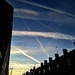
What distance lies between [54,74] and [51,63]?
3.53m

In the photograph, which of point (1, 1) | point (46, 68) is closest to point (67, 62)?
point (46, 68)

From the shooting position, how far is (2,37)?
18.2m

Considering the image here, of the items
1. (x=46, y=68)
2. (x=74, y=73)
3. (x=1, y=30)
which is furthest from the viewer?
(x=46, y=68)

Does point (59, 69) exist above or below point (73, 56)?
below

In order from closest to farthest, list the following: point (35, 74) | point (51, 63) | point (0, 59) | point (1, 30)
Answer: point (1, 30) < point (0, 59) < point (51, 63) < point (35, 74)

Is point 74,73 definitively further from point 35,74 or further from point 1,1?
point 35,74

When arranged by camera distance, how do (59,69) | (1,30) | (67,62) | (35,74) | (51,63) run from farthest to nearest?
1. (35,74)
2. (51,63)
3. (59,69)
4. (67,62)
5. (1,30)

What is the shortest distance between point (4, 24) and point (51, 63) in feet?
70.6

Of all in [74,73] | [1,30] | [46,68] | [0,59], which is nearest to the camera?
[1,30]

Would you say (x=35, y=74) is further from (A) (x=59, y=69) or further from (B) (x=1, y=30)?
(B) (x=1, y=30)

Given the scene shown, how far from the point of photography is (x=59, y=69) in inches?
1246

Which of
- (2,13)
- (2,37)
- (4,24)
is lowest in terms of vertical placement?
(2,37)

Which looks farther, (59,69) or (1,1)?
(59,69)

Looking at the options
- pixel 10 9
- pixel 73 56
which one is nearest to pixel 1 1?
pixel 10 9
